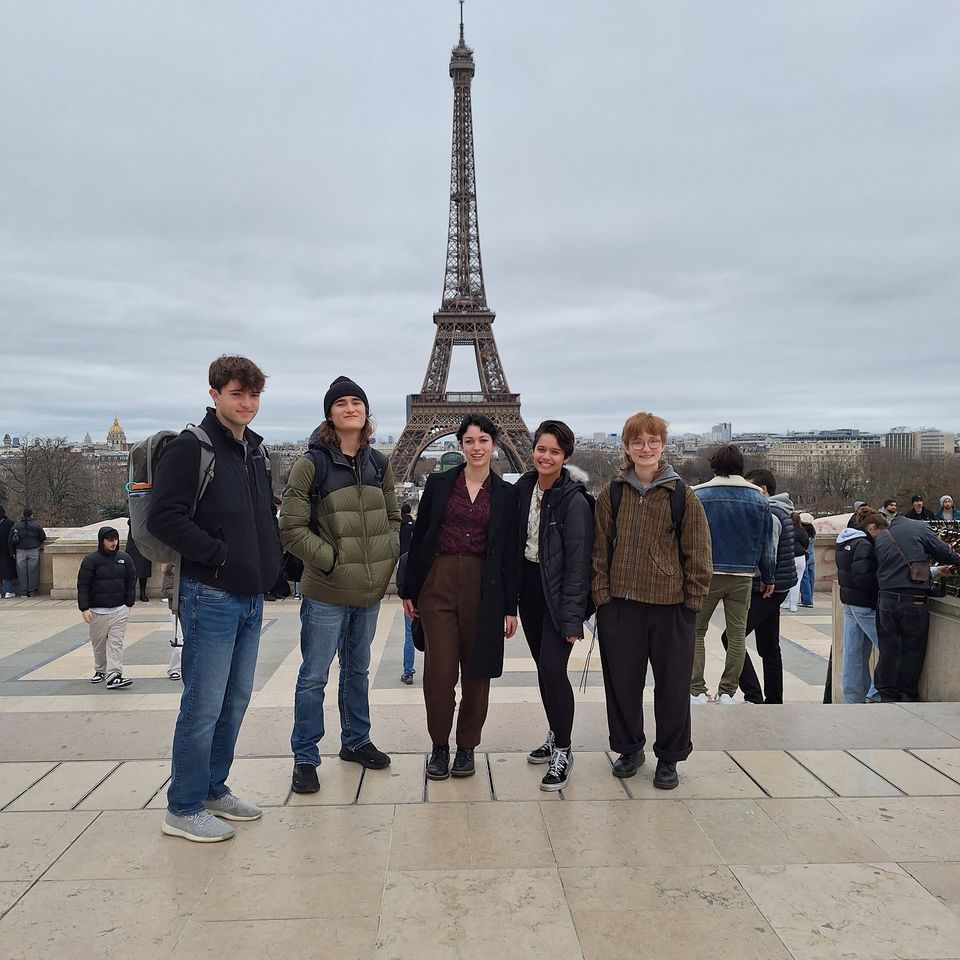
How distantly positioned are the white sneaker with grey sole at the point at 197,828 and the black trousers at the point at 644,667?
71.7 inches

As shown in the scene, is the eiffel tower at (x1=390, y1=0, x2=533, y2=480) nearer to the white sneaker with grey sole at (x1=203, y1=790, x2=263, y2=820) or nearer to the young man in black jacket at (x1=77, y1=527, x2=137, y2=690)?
the young man in black jacket at (x1=77, y1=527, x2=137, y2=690)

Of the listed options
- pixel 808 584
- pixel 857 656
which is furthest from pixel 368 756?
pixel 808 584

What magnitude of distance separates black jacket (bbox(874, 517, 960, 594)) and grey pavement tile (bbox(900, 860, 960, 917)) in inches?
108

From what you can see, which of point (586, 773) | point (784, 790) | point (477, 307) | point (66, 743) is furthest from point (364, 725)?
point (477, 307)

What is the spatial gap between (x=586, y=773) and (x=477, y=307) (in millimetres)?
44827

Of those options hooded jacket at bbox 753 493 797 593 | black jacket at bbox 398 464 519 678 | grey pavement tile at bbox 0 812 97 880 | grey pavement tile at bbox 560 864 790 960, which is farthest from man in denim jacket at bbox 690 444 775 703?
grey pavement tile at bbox 0 812 97 880

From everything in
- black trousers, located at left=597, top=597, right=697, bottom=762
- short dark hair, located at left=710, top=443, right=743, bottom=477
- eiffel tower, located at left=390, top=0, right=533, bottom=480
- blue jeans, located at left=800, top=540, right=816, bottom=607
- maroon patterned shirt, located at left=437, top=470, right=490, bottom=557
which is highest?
eiffel tower, located at left=390, top=0, right=533, bottom=480

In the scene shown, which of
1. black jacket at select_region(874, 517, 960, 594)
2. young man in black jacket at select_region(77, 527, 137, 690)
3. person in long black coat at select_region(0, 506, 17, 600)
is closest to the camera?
black jacket at select_region(874, 517, 960, 594)

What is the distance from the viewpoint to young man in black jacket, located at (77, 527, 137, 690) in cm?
611

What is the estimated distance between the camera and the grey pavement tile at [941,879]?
259 cm

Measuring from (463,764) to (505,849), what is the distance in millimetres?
741

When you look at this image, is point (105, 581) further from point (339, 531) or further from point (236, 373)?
point (236, 373)

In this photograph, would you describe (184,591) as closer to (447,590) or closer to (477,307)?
(447,590)

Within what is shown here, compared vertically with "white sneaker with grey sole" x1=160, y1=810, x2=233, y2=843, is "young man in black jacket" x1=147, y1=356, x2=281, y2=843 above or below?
above
